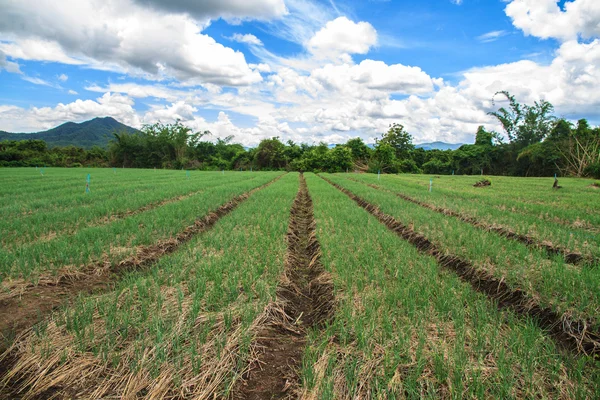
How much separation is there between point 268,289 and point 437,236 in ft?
12.7

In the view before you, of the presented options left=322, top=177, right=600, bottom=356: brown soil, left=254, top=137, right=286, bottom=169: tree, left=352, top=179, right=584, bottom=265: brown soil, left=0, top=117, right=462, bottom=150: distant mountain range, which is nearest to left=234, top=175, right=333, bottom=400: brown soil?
left=322, top=177, right=600, bottom=356: brown soil

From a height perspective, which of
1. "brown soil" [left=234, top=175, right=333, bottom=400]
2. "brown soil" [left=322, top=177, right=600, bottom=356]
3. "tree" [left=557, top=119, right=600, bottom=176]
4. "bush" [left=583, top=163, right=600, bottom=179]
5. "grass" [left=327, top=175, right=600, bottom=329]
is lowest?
"brown soil" [left=234, top=175, right=333, bottom=400]

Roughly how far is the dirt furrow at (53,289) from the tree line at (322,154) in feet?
127

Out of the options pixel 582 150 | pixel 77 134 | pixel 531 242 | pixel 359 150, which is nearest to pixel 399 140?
pixel 359 150

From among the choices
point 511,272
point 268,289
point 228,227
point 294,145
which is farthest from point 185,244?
point 294,145

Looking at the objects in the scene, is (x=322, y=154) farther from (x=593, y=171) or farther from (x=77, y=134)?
(x=77, y=134)

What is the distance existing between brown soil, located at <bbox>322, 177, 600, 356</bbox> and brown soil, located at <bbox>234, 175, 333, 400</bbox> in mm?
1860

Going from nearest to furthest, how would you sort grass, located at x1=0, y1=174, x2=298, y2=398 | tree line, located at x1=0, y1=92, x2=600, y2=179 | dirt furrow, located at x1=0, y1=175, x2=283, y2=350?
1. grass, located at x1=0, y1=174, x2=298, y2=398
2. dirt furrow, located at x1=0, y1=175, x2=283, y2=350
3. tree line, located at x1=0, y1=92, x2=600, y2=179

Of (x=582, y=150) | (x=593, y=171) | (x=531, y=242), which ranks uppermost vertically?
(x=582, y=150)

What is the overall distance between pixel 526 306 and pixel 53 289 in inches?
202

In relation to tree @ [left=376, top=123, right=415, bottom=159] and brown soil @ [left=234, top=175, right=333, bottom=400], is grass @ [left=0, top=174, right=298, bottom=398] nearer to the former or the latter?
brown soil @ [left=234, top=175, right=333, bottom=400]

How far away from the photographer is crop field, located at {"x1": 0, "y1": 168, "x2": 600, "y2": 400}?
207 cm

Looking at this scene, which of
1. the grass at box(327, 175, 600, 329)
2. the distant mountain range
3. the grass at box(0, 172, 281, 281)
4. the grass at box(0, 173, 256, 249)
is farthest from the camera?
the distant mountain range

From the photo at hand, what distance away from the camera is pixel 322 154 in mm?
48125
